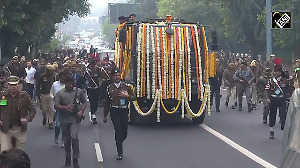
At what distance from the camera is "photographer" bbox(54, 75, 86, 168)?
11812mm

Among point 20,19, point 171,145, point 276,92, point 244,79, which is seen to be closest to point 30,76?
point 20,19

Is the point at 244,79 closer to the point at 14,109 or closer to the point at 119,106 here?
the point at 119,106

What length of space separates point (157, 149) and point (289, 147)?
322 inches

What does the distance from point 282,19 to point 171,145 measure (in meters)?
12.9

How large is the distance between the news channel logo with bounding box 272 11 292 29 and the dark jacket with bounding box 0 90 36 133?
A: 55.4 ft

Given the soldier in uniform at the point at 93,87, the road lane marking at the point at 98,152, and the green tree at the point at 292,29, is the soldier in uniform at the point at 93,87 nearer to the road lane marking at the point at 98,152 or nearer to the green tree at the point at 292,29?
the road lane marking at the point at 98,152

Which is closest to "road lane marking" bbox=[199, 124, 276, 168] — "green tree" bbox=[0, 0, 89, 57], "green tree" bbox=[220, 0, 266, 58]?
"green tree" bbox=[0, 0, 89, 57]

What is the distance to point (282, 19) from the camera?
85.2ft

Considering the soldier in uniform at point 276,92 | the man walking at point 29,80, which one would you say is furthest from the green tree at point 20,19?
the soldier in uniform at point 276,92

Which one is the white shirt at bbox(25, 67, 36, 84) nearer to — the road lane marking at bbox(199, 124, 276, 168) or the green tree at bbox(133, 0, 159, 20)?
the road lane marking at bbox(199, 124, 276, 168)

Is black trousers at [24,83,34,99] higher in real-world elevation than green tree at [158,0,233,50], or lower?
lower

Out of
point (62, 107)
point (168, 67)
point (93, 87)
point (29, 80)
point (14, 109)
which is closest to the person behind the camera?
point (14, 109)

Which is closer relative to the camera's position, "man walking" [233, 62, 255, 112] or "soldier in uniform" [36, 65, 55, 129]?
"soldier in uniform" [36, 65, 55, 129]

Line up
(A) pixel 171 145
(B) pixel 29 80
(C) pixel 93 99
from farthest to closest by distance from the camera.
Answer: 1. (B) pixel 29 80
2. (C) pixel 93 99
3. (A) pixel 171 145
